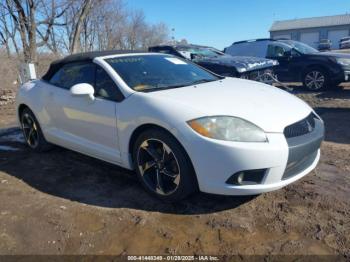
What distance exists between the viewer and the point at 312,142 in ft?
10.8

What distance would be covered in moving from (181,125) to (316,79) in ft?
26.8

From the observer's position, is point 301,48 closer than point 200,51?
No

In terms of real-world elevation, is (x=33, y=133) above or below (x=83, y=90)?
below

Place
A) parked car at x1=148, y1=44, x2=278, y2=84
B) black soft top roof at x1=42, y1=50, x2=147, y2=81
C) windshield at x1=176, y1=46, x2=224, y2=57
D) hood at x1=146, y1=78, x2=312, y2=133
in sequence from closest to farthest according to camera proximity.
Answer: hood at x1=146, y1=78, x2=312, y2=133 → black soft top roof at x1=42, y1=50, x2=147, y2=81 → parked car at x1=148, y1=44, x2=278, y2=84 → windshield at x1=176, y1=46, x2=224, y2=57

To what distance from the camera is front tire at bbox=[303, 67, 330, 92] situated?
9.98 meters

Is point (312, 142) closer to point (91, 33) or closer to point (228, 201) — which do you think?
Answer: point (228, 201)

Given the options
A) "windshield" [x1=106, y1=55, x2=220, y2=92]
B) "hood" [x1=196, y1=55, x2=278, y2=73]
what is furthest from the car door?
"hood" [x1=196, y1=55, x2=278, y2=73]

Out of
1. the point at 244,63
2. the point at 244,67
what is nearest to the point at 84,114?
the point at 244,67

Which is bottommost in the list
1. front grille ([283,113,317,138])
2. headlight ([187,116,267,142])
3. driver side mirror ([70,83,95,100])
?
front grille ([283,113,317,138])

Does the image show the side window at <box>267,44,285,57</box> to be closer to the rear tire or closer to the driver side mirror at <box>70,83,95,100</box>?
the rear tire

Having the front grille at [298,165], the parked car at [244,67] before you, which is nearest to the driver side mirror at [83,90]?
the front grille at [298,165]

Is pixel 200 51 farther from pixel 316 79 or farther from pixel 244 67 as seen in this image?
pixel 316 79

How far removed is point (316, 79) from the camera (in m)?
10.1

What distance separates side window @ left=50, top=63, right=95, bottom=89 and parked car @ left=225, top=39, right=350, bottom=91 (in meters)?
7.60
